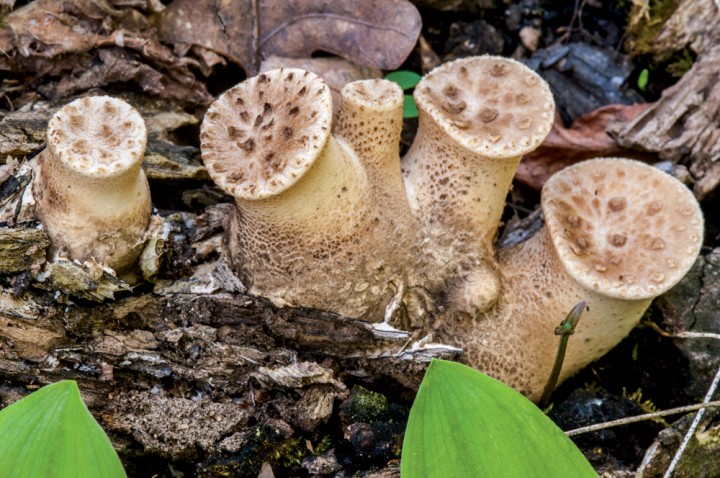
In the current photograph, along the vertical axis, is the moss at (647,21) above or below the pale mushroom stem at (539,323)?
above

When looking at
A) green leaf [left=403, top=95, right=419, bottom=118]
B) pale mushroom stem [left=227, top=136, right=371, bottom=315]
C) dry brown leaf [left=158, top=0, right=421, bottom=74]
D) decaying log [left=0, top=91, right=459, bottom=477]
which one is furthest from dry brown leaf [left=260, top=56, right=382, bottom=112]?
decaying log [left=0, top=91, right=459, bottom=477]

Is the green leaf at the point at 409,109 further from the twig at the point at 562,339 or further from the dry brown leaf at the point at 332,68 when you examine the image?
the twig at the point at 562,339

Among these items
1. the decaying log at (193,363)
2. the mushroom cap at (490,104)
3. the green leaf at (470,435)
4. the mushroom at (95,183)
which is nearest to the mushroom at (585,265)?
the mushroom cap at (490,104)

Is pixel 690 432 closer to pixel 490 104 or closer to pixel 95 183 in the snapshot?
pixel 490 104

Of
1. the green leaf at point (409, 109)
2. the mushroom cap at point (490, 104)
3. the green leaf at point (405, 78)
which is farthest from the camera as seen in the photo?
the green leaf at point (405, 78)

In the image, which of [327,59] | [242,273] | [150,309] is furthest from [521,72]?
[150,309]

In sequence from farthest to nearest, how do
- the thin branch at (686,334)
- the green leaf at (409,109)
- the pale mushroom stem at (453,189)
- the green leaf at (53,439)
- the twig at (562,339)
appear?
the green leaf at (409,109) < the thin branch at (686,334) < the pale mushroom stem at (453,189) < the twig at (562,339) < the green leaf at (53,439)

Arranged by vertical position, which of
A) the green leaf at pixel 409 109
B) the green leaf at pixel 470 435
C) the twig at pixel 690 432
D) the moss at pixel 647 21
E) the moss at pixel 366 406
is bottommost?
the moss at pixel 366 406

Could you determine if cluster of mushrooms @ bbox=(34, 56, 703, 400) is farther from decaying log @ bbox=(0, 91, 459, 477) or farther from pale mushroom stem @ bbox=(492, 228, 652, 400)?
decaying log @ bbox=(0, 91, 459, 477)
